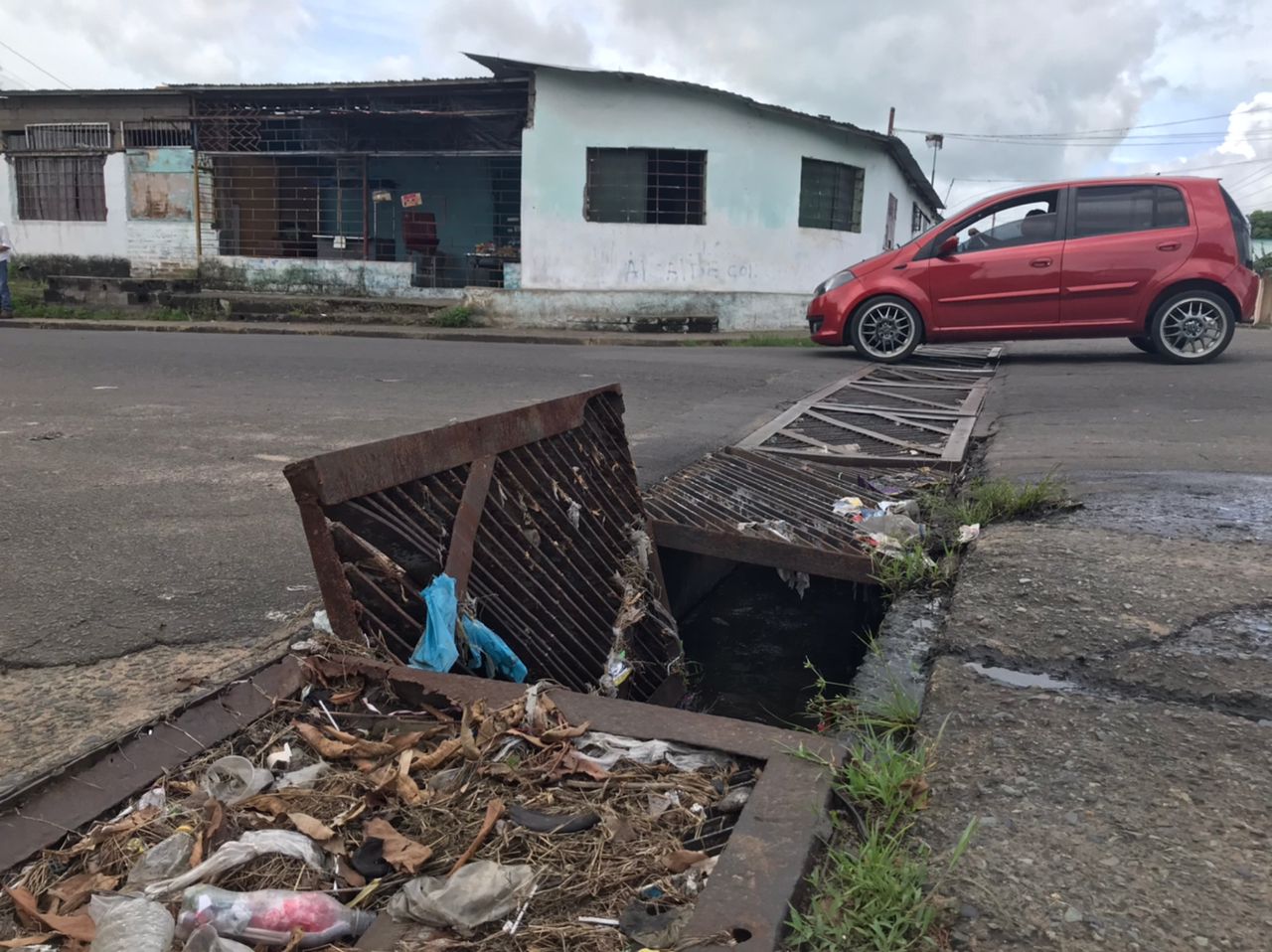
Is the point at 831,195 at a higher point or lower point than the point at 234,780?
higher

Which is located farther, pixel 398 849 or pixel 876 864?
pixel 398 849

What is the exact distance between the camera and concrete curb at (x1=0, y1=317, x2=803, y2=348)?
1394 centimetres

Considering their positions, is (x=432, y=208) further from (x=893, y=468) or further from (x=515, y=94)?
(x=893, y=468)

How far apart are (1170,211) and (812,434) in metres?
5.23

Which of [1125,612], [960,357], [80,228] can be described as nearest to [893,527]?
[1125,612]

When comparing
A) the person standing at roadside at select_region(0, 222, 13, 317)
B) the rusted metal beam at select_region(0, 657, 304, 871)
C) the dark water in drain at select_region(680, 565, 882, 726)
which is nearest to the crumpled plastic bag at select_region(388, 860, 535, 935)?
the rusted metal beam at select_region(0, 657, 304, 871)

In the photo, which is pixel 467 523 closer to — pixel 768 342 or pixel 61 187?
pixel 768 342

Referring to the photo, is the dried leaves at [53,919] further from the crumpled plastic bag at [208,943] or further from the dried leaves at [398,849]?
the dried leaves at [398,849]

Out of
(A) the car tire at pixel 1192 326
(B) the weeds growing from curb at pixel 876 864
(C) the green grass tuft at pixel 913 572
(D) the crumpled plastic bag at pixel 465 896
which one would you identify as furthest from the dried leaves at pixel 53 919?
(A) the car tire at pixel 1192 326

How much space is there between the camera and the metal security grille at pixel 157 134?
56.8 ft

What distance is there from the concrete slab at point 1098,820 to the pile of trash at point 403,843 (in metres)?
0.43

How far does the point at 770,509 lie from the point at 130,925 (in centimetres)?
317

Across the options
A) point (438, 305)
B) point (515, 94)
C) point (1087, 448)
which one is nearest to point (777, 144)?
point (515, 94)

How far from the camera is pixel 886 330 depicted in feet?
32.6
